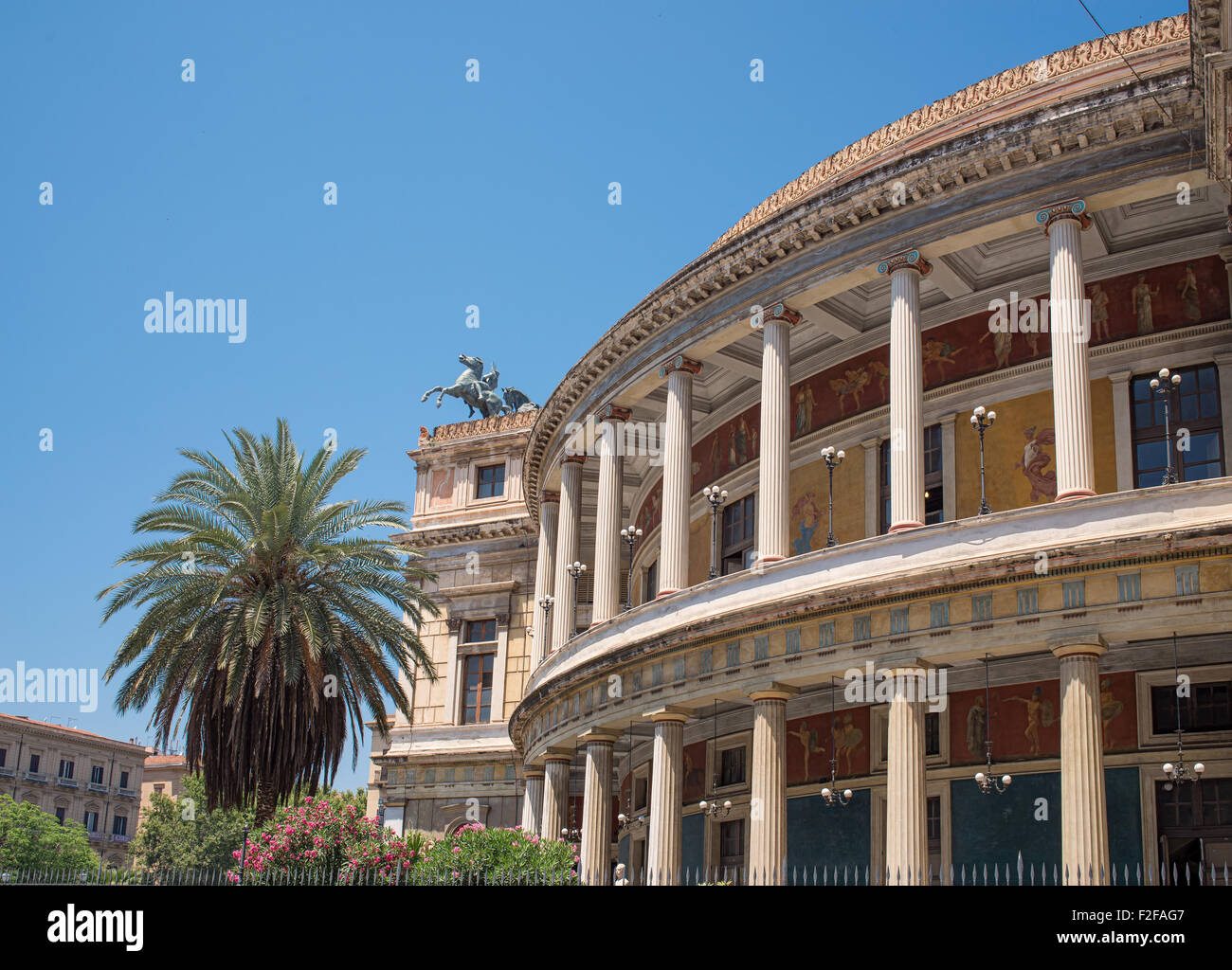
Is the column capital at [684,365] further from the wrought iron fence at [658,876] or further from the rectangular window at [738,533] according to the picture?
the wrought iron fence at [658,876]

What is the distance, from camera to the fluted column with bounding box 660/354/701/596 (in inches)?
985

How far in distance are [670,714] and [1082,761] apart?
27.7 ft

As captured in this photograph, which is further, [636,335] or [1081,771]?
[636,335]

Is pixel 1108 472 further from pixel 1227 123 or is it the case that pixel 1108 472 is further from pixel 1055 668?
pixel 1227 123

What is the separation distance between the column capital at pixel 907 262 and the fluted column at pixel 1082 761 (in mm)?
7324

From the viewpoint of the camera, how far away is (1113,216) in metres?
22.1

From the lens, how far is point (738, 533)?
94.8ft

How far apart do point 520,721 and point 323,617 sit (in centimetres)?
578

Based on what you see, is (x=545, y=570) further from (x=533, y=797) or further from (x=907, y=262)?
(x=907, y=262)

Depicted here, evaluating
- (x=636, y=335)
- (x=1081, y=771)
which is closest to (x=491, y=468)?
(x=636, y=335)

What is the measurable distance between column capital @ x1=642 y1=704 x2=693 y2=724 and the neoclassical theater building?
0.22 feet

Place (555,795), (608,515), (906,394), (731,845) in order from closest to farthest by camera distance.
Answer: (906,394) → (731,845) → (608,515) → (555,795)

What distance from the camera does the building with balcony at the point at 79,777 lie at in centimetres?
9038

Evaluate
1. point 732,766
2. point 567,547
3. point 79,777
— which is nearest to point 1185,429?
point 732,766
